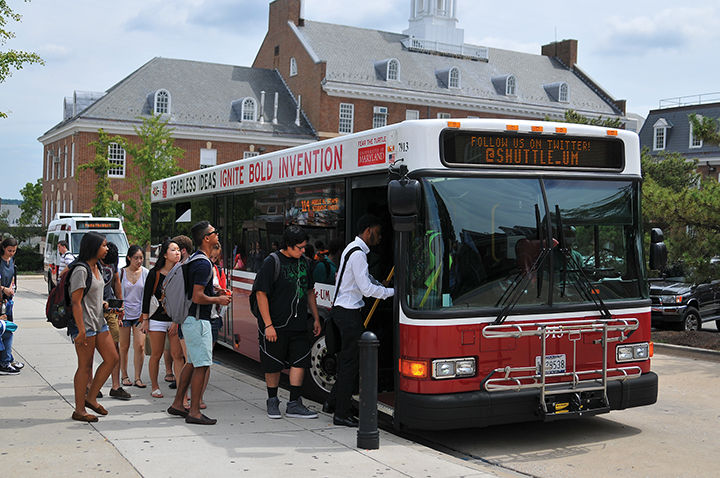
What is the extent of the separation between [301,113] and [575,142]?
49.1 metres

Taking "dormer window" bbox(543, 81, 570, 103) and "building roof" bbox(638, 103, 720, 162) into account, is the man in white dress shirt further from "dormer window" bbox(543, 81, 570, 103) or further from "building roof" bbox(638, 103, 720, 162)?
"dormer window" bbox(543, 81, 570, 103)

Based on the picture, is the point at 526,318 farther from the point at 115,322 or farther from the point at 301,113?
the point at 301,113

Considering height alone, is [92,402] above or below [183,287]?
below

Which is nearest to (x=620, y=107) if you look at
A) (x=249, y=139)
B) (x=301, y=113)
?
(x=301, y=113)

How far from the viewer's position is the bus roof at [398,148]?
7312 mm

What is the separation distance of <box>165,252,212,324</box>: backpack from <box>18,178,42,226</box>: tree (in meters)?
67.0

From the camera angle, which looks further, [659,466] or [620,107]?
[620,107]

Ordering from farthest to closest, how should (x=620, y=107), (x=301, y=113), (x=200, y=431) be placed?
(x=620, y=107), (x=301, y=113), (x=200, y=431)

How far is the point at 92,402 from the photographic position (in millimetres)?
8195

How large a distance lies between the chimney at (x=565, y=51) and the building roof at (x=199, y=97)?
78.7 ft

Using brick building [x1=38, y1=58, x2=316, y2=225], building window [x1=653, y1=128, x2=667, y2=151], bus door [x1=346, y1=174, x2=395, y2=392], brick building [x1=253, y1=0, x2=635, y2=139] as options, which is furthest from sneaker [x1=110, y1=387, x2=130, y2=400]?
building window [x1=653, y1=128, x2=667, y2=151]

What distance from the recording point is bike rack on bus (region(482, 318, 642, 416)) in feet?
23.6

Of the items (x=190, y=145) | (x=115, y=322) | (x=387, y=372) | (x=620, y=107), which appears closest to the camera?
(x=387, y=372)

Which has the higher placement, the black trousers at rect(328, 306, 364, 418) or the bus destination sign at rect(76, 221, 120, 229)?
the bus destination sign at rect(76, 221, 120, 229)
